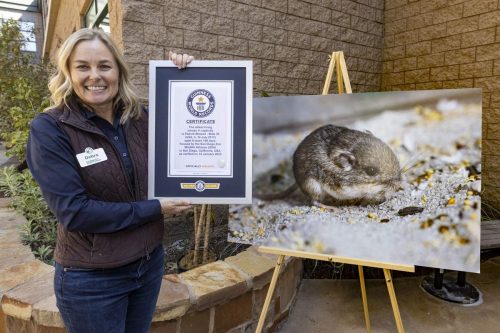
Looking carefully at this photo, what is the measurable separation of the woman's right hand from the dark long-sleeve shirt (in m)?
0.15

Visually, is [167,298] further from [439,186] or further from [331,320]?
[439,186]

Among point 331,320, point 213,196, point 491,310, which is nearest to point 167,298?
point 213,196

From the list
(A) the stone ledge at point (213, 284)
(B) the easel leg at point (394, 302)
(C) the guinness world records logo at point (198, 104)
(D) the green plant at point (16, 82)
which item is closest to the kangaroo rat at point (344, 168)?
(B) the easel leg at point (394, 302)

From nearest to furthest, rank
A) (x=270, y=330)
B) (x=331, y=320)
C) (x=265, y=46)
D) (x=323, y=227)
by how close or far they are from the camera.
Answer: (x=323, y=227) → (x=270, y=330) → (x=331, y=320) → (x=265, y=46)

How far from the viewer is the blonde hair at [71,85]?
1.24 metres

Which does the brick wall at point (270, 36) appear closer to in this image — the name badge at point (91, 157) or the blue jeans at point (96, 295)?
the name badge at point (91, 157)

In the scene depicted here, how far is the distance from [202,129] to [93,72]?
1.56 feet

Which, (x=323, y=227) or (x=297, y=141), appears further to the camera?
(x=297, y=141)

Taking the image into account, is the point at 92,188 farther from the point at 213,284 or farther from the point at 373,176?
the point at 373,176

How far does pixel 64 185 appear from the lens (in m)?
1.15

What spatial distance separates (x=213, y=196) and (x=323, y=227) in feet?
2.64

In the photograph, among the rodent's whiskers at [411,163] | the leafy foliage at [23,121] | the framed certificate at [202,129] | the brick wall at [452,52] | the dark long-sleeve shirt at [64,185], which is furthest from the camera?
the brick wall at [452,52]

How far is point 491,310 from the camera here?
2.67 m

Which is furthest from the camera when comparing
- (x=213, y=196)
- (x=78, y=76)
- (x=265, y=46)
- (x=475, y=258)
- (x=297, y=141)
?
(x=265, y=46)
